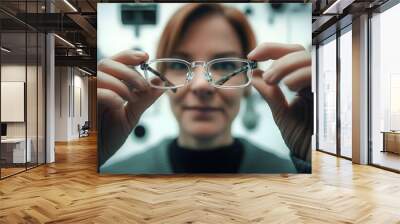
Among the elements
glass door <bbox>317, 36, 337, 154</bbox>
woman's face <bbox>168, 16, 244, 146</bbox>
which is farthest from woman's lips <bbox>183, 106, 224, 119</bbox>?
glass door <bbox>317, 36, 337, 154</bbox>

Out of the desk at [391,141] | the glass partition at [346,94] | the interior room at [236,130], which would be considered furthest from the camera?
the glass partition at [346,94]

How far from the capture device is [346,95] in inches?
360

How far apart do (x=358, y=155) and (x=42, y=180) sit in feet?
20.9

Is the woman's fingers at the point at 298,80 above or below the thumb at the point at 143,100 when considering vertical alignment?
above

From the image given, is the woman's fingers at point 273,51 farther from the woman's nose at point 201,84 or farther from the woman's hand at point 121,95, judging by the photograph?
the woman's hand at point 121,95

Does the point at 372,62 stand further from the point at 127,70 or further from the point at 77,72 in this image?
the point at 77,72

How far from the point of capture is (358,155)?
321 inches

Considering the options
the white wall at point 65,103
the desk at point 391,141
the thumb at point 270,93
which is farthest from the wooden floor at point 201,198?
the white wall at point 65,103

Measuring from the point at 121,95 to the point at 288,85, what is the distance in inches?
113

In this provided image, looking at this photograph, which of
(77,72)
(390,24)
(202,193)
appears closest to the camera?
(202,193)

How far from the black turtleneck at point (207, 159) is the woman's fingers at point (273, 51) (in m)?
1.48

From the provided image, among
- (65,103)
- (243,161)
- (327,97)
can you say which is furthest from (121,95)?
(65,103)

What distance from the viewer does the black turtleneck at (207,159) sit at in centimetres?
645

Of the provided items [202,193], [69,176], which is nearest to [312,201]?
[202,193]
